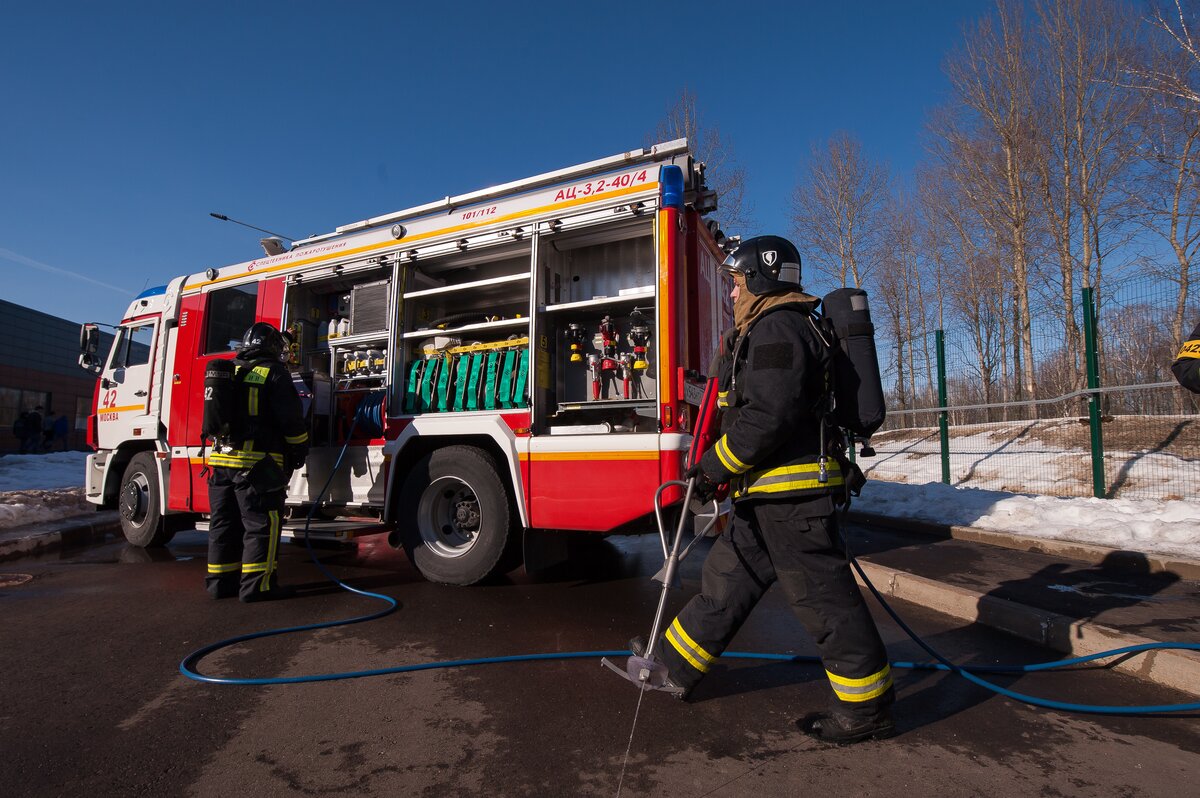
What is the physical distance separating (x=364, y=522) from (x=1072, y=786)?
189 inches

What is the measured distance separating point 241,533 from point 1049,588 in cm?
589

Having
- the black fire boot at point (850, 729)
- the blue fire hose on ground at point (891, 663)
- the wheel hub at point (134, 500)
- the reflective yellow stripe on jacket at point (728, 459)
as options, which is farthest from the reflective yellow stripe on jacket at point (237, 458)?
the black fire boot at point (850, 729)

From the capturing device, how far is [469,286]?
4945 millimetres

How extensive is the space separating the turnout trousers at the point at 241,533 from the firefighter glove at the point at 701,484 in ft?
11.1

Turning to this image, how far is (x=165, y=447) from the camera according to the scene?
6.14 m

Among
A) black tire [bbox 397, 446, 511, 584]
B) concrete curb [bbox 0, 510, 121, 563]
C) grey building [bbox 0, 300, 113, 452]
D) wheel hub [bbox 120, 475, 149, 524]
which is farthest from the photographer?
grey building [bbox 0, 300, 113, 452]

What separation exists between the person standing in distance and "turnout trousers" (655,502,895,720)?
1.83m

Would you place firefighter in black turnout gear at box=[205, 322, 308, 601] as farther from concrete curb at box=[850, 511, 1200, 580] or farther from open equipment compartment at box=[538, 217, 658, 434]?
concrete curb at box=[850, 511, 1200, 580]

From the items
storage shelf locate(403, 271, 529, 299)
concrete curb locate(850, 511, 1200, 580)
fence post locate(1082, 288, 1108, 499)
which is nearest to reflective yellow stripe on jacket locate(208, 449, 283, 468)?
storage shelf locate(403, 271, 529, 299)

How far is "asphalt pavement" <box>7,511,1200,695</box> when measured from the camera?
3213 millimetres

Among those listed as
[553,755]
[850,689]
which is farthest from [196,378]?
[850,689]

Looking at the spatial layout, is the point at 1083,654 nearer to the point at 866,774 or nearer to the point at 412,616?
the point at 866,774

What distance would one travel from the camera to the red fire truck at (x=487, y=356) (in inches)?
160

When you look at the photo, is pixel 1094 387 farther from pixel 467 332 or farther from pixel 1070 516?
pixel 467 332
